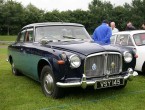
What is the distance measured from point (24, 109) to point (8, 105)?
1.62 feet

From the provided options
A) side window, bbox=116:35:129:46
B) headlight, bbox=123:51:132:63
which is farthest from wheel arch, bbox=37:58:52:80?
side window, bbox=116:35:129:46

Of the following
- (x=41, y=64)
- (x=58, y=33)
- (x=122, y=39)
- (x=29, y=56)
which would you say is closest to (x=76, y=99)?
(x=41, y=64)

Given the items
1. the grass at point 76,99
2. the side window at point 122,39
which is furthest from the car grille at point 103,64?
the side window at point 122,39

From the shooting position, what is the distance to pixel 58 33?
7.65 metres

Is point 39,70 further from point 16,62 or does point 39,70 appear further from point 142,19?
point 142,19

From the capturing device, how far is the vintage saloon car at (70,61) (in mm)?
6035

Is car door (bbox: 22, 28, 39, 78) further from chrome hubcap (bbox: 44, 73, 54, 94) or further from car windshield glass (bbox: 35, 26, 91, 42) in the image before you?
chrome hubcap (bbox: 44, 73, 54, 94)

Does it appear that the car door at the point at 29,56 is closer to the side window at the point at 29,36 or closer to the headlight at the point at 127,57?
the side window at the point at 29,36

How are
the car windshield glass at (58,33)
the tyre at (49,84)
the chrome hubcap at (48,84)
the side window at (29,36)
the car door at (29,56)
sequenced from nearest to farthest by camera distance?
the tyre at (49,84), the chrome hubcap at (48,84), the car door at (29,56), the car windshield glass at (58,33), the side window at (29,36)

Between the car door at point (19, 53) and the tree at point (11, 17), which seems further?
the tree at point (11, 17)

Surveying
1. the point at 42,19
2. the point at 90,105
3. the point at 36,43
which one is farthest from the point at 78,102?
the point at 42,19

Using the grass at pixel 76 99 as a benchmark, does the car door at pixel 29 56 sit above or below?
above

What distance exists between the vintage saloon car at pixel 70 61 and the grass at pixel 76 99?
0.31m

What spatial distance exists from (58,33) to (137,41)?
2.91 metres
